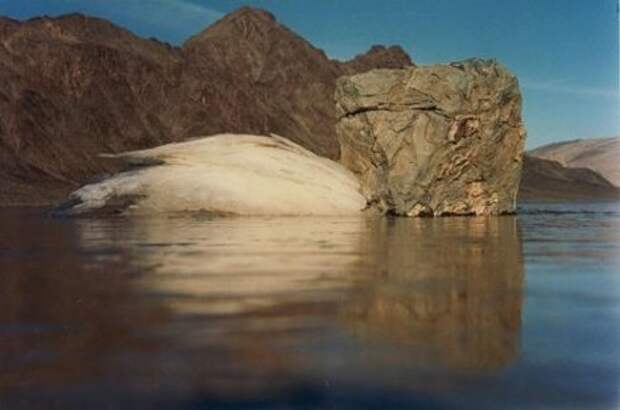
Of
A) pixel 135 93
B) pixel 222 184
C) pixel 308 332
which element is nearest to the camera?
pixel 308 332

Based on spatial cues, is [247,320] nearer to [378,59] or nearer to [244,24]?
[244,24]

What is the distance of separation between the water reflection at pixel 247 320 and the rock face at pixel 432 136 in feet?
54.7

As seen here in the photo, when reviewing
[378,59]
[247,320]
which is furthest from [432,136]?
[378,59]

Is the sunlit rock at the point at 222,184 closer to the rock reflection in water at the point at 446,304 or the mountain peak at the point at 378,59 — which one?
the rock reflection in water at the point at 446,304

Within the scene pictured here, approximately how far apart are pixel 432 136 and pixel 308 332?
23.7m

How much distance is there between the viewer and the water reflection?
4.20m

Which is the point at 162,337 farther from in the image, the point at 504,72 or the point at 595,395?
the point at 504,72

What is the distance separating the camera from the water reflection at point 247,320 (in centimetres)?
420

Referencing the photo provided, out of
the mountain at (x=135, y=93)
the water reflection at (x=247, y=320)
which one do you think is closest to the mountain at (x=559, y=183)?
the mountain at (x=135, y=93)

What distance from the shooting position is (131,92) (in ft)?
381

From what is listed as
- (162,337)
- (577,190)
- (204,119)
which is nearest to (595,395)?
(162,337)

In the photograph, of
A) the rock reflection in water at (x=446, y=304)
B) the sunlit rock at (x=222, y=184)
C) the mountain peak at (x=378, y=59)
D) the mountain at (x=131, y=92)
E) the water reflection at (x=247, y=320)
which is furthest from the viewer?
the mountain peak at (x=378, y=59)

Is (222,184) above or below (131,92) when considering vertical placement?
below

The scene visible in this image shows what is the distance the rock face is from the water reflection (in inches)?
657
